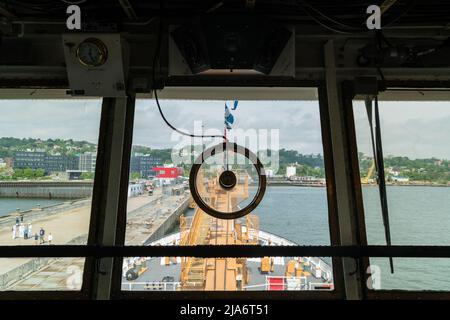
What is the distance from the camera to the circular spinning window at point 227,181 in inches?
84.4

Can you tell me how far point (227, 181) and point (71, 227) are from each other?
1046 millimetres

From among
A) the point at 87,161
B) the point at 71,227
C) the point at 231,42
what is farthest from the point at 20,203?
the point at 231,42

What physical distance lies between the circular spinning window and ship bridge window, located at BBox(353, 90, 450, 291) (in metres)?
0.69

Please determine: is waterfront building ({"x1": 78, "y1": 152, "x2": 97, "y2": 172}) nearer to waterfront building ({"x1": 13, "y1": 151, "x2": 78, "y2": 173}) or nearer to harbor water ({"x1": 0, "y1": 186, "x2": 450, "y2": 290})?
waterfront building ({"x1": 13, "y1": 151, "x2": 78, "y2": 173})

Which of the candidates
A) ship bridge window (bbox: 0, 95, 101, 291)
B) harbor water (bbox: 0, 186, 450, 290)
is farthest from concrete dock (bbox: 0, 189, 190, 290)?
harbor water (bbox: 0, 186, 450, 290)

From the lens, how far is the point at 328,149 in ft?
6.99

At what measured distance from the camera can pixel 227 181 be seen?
2.20 meters

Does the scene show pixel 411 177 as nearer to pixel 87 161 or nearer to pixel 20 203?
pixel 87 161

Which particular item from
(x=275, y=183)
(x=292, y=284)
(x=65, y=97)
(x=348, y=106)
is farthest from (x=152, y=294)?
(x=348, y=106)

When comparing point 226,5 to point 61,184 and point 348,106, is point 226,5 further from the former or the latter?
point 61,184

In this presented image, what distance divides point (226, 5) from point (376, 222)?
1647mm

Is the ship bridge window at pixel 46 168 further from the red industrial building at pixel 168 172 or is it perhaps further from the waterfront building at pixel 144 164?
the red industrial building at pixel 168 172

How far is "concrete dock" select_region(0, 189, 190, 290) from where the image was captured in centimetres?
205

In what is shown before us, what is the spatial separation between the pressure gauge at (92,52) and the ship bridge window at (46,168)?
31 centimetres
